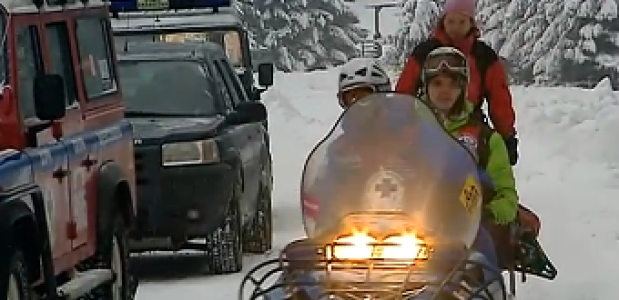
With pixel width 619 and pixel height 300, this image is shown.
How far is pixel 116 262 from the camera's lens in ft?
35.4

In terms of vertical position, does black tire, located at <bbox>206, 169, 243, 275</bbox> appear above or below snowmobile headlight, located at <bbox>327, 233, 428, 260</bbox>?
below

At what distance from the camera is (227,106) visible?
526 inches

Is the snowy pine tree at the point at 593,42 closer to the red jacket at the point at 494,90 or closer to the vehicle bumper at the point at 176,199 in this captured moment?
the vehicle bumper at the point at 176,199

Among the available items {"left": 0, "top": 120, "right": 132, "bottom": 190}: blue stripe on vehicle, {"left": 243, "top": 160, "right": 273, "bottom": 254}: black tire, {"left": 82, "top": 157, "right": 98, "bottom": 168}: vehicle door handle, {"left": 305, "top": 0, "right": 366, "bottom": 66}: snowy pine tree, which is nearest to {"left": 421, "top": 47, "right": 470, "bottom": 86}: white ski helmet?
{"left": 0, "top": 120, "right": 132, "bottom": 190}: blue stripe on vehicle

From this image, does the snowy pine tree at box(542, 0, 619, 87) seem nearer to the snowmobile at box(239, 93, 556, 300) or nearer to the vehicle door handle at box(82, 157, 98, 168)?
the vehicle door handle at box(82, 157, 98, 168)

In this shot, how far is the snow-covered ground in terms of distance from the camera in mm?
11891

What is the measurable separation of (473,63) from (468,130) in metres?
1.79

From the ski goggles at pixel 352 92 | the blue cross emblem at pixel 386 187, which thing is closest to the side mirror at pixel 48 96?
the ski goggles at pixel 352 92

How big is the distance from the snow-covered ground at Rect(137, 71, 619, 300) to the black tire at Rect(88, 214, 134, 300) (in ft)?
1.99

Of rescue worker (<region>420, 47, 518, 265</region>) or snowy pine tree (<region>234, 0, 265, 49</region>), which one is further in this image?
snowy pine tree (<region>234, 0, 265, 49</region>)

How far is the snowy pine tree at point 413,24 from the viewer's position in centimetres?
6003

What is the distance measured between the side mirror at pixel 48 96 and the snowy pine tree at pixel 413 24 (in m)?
49.7

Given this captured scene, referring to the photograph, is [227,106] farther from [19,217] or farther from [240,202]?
[19,217]

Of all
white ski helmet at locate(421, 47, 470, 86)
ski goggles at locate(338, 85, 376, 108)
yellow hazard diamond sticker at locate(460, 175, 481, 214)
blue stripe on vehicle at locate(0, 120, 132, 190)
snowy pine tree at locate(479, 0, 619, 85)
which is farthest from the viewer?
snowy pine tree at locate(479, 0, 619, 85)
